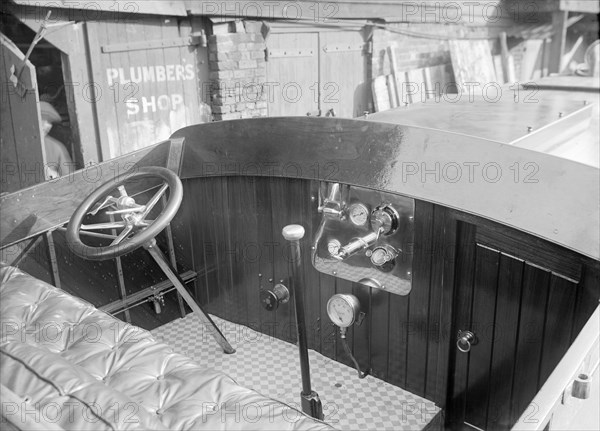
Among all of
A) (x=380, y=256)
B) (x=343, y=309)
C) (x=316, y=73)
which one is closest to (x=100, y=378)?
(x=343, y=309)

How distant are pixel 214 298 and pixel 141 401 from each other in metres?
1.41

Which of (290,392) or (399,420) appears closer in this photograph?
(399,420)

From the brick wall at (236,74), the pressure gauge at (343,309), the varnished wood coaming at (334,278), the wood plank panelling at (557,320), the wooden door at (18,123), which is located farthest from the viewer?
the brick wall at (236,74)

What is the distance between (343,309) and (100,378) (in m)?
0.99

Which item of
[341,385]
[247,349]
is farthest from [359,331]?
[247,349]

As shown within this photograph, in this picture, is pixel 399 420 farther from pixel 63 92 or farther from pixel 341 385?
pixel 63 92

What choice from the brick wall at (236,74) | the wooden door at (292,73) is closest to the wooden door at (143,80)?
the brick wall at (236,74)

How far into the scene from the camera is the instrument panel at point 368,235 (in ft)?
7.40

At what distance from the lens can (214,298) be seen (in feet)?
10.2

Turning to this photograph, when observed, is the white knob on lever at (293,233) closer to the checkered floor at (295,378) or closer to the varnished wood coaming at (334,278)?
the varnished wood coaming at (334,278)

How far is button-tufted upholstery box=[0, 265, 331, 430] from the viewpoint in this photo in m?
1.36

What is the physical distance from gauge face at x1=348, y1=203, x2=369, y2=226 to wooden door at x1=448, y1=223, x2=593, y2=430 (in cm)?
38

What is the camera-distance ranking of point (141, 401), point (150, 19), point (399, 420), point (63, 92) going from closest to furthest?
1. point (141, 401)
2. point (399, 420)
3. point (63, 92)
4. point (150, 19)

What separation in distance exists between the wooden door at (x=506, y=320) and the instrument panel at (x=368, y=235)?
223 mm
